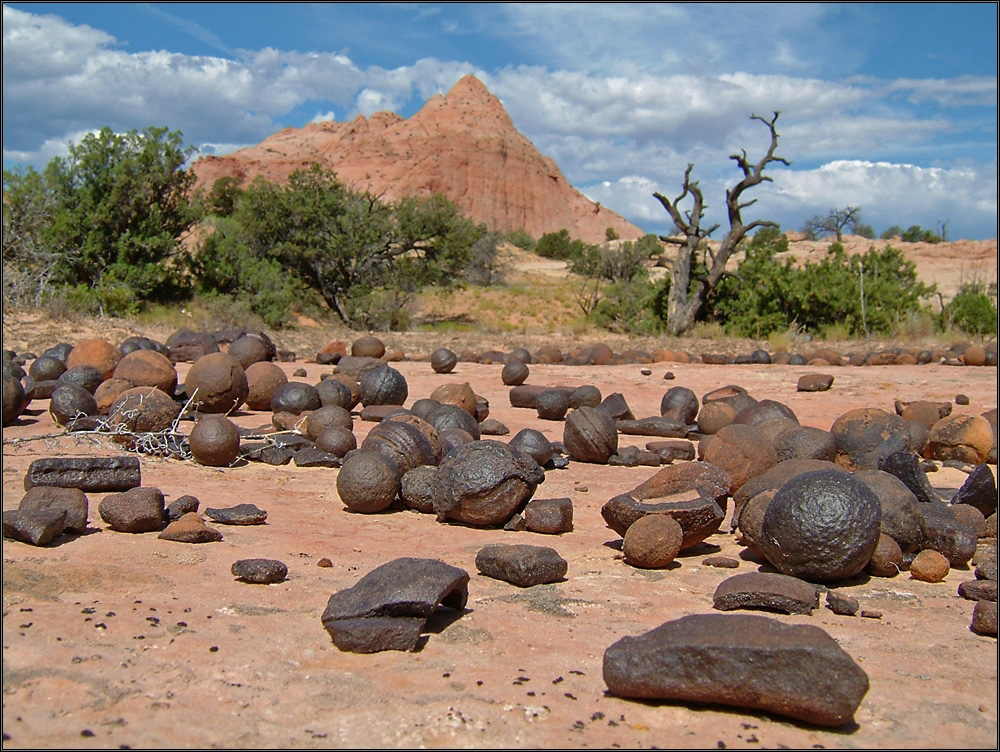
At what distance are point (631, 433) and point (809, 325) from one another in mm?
10865

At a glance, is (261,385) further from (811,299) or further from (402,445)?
(811,299)

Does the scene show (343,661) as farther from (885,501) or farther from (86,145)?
(86,145)

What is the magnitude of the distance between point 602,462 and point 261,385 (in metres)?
3.92

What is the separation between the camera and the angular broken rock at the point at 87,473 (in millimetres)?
5258

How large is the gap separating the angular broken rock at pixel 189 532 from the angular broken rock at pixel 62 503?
41cm

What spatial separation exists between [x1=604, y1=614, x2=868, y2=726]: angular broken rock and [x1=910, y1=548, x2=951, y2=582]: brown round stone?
1.98 meters

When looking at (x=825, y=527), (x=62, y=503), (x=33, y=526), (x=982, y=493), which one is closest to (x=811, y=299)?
(x=982, y=493)

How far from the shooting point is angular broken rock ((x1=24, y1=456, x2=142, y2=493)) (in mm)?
5258

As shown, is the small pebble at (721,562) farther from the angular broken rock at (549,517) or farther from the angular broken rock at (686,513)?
the angular broken rock at (549,517)

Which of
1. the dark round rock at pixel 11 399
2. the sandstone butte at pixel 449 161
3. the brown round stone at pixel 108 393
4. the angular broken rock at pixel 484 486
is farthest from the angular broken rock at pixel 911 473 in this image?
the sandstone butte at pixel 449 161

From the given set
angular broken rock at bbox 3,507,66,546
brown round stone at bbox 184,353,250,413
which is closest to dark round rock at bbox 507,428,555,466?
brown round stone at bbox 184,353,250,413

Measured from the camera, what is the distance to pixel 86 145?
20.2m

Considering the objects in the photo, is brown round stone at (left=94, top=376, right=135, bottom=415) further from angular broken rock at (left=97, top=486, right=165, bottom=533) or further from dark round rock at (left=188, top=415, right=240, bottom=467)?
angular broken rock at (left=97, top=486, right=165, bottom=533)

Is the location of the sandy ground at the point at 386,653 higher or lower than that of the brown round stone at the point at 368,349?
lower
